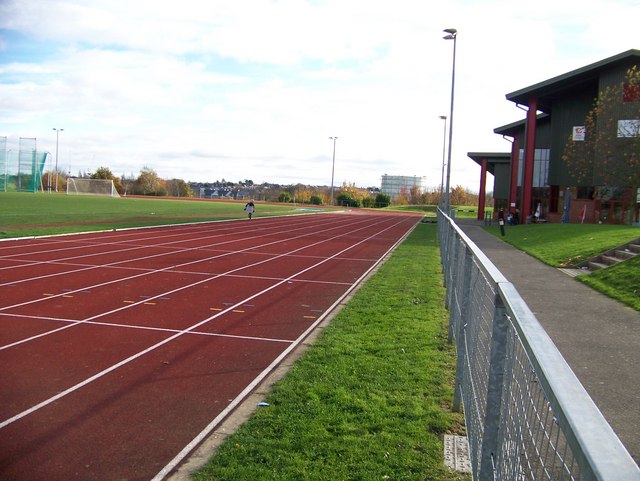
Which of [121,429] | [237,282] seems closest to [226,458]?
[121,429]

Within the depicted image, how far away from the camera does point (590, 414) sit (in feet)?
4.33

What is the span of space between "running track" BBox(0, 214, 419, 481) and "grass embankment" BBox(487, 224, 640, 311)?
5.53 meters

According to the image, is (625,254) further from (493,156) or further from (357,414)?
(493,156)

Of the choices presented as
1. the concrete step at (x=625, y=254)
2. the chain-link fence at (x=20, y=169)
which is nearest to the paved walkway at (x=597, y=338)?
the concrete step at (x=625, y=254)

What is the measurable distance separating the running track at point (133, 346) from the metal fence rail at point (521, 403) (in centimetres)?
227

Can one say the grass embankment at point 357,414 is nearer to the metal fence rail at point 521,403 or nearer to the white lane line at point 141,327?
the metal fence rail at point 521,403

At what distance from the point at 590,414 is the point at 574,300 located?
1156cm

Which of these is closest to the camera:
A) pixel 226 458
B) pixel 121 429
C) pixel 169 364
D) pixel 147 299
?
pixel 226 458

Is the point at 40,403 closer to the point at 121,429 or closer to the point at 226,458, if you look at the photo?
the point at 121,429

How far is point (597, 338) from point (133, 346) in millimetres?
6401

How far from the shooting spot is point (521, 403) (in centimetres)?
243

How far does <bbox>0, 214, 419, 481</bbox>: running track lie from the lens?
475cm

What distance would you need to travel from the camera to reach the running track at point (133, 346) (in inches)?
187

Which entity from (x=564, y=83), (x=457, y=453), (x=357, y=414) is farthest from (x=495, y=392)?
(x=564, y=83)
